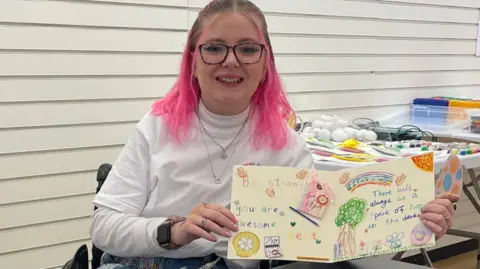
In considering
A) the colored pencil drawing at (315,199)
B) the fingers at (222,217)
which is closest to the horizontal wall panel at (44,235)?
the fingers at (222,217)

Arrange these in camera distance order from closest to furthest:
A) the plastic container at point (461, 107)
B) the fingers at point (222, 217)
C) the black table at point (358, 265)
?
1. the fingers at point (222, 217)
2. the black table at point (358, 265)
3. the plastic container at point (461, 107)

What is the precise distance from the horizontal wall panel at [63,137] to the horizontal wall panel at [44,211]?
0.73 feet

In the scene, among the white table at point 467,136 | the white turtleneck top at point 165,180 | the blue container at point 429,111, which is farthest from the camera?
the blue container at point 429,111

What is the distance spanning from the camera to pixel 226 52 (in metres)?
1.43

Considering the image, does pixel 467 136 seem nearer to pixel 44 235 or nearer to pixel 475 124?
pixel 475 124

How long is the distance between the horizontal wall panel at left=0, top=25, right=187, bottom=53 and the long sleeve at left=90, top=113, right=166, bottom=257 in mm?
930

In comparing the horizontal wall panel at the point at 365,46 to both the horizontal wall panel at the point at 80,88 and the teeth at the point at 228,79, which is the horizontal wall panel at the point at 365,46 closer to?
the horizontal wall panel at the point at 80,88

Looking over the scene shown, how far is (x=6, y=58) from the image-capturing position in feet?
7.16

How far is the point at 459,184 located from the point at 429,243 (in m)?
0.31

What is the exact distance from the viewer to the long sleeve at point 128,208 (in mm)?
1367

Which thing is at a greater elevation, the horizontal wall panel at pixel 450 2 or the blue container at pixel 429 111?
the horizontal wall panel at pixel 450 2

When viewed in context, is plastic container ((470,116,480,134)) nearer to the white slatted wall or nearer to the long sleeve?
the white slatted wall

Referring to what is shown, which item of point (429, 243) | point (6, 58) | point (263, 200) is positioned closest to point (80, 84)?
point (6, 58)

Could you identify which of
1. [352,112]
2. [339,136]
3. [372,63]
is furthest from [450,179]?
[372,63]
